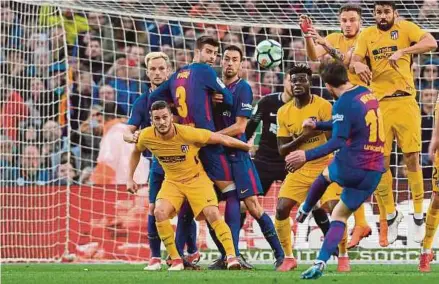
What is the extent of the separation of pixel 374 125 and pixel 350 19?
264 cm

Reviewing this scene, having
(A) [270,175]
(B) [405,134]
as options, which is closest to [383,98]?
(B) [405,134]

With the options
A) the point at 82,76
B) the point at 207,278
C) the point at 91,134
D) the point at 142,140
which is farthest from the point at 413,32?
the point at 82,76

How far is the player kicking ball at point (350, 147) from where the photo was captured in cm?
1009

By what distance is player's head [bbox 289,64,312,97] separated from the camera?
12.1 meters

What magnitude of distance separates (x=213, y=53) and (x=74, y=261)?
15.2 feet

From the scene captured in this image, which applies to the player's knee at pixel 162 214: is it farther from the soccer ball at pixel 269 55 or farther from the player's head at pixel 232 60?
the soccer ball at pixel 269 55

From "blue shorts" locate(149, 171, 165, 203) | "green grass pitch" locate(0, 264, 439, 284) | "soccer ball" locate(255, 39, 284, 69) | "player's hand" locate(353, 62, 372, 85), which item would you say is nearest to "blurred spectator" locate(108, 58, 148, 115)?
"soccer ball" locate(255, 39, 284, 69)

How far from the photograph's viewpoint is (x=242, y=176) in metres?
12.2

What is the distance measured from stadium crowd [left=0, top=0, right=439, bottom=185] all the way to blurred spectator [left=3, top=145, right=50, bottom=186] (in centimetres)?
1

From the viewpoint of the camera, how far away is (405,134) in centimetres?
1238

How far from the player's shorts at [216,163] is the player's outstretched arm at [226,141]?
330 millimetres

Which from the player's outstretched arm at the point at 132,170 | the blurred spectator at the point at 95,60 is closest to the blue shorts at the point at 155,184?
the player's outstretched arm at the point at 132,170

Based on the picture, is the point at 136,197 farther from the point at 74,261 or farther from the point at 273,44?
Answer: the point at 273,44

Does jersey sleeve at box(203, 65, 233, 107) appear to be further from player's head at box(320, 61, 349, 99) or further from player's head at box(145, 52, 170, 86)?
player's head at box(320, 61, 349, 99)
